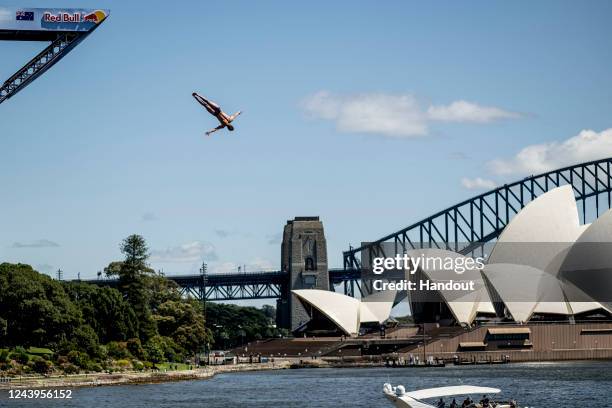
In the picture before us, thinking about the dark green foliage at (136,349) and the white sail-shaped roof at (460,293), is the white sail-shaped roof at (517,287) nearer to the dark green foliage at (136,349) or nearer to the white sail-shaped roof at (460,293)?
the white sail-shaped roof at (460,293)

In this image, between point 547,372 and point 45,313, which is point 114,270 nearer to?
point 45,313

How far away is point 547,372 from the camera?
4786 inches

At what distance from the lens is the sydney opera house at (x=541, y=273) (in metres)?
154

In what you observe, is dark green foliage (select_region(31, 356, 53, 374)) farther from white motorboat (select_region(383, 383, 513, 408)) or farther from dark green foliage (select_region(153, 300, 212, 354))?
dark green foliage (select_region(153, 300, 212, 354))

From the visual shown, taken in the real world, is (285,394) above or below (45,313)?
below

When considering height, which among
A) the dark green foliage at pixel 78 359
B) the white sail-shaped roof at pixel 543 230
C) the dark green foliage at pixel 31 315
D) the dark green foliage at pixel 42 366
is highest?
the white sail-shaped roof at pixel 543 230

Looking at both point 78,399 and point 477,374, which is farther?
point 477,374

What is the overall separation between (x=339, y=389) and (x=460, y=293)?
6976 centimetres

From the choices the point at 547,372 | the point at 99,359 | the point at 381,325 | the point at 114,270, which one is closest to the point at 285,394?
the point at 99,359

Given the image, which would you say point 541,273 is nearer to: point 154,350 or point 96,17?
point 154,350

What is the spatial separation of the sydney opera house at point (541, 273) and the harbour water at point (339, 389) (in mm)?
21866

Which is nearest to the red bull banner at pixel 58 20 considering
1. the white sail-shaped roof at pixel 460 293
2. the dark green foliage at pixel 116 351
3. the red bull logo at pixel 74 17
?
the red bull logo at pixel 74 17

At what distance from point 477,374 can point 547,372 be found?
7.06 m

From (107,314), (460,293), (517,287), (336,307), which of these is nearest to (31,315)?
(107,314)
